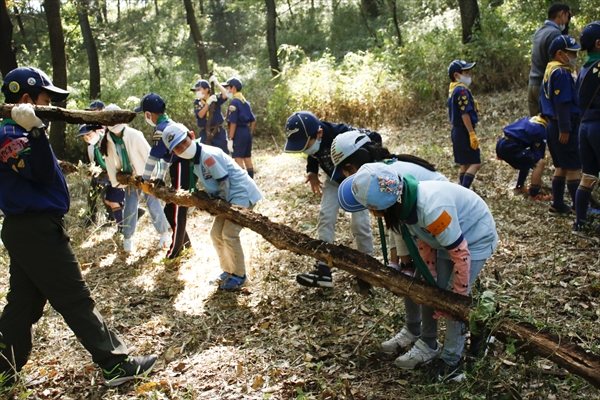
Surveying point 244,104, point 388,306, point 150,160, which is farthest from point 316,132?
point 244,104

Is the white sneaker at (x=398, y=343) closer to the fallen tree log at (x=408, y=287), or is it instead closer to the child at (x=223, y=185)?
the fallen tree log at (x=408, y=287)

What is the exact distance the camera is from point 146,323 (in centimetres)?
493

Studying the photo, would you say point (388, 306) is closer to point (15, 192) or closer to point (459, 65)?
point (15, 192)

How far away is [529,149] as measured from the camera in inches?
273

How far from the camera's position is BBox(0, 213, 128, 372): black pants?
3.50 m

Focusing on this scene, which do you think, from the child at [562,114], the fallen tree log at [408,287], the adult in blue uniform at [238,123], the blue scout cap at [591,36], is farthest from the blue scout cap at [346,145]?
the adult in blue uniform at [238,123]

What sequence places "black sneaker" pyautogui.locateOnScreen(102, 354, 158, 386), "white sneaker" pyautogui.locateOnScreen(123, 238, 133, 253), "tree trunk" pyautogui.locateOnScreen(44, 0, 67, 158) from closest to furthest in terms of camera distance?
"black sneaker" pyautogui.locateOnScreen(102, 354, 158, 386), "white sneaker" pyautogui.locateOnScreen(123, 238, 133, 253), "tree trunk" pyautogui.locateOnScreen(44, 0, 67, 158)

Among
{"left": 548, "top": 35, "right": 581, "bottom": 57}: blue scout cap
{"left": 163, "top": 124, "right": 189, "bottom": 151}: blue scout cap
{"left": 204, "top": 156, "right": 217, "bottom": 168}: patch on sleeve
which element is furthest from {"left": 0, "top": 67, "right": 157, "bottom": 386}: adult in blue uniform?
{"left": 548, "top": 35, "right": 581, "bottom": 57}: blue scout cap

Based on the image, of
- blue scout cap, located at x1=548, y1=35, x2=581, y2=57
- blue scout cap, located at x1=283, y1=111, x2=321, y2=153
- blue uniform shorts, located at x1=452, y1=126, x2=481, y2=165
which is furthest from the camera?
blue uniform shorts, located at x1=452, y1=126, x2=481, y2=165

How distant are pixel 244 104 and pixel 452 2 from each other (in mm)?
14213

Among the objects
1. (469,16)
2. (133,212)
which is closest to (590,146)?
(133,212)

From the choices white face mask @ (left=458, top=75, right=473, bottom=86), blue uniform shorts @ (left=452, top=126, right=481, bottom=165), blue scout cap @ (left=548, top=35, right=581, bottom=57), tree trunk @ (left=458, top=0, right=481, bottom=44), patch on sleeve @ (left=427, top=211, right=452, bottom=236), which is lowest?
blue uniform shorts @ (left=452, top=126, right=481, bottom=165)

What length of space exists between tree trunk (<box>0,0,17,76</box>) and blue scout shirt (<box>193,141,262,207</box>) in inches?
281

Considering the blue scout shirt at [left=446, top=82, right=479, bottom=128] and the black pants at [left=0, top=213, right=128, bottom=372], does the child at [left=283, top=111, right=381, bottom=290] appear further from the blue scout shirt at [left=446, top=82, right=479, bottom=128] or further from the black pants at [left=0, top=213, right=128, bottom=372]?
the blue scout shirt at [left=446, top=82, right=479, bottom=128]
